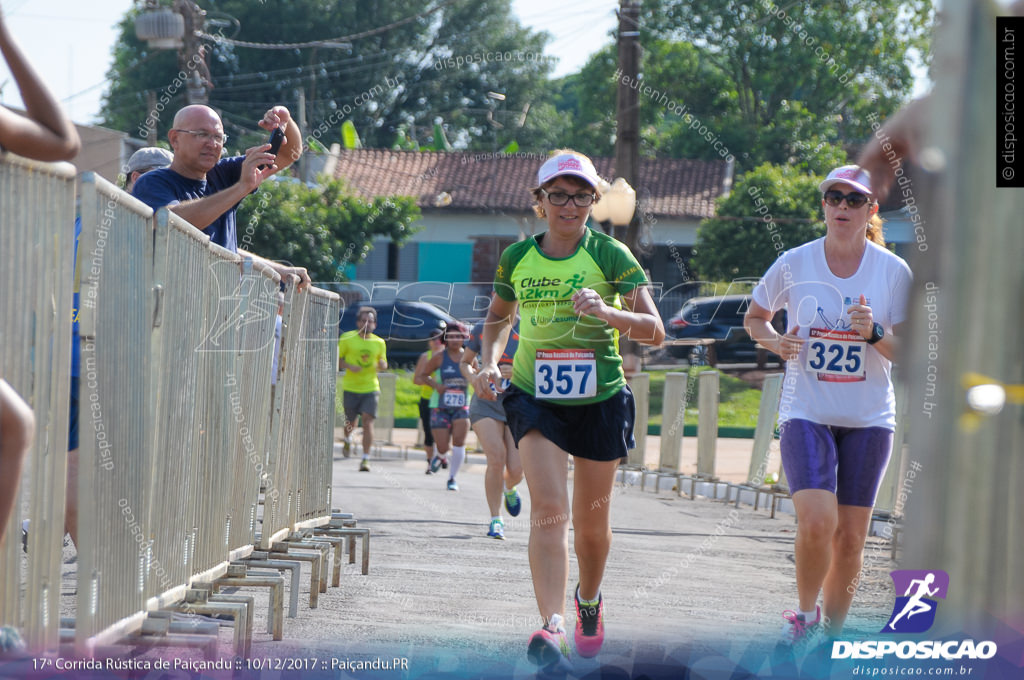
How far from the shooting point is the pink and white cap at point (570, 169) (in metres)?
5.30

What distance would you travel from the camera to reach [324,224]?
3859cm

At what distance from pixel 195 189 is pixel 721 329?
21.3 metres

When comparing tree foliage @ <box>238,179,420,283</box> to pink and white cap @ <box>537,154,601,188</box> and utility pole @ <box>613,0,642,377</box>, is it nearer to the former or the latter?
utility pole @ <box>613,0,642,377</box>

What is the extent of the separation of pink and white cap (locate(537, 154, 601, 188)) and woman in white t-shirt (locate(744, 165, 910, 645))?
0.90 meters

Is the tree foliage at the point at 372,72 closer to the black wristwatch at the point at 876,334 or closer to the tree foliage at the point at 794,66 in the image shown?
the tree foliage at the point at 794,66

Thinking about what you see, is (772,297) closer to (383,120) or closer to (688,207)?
(688,207)

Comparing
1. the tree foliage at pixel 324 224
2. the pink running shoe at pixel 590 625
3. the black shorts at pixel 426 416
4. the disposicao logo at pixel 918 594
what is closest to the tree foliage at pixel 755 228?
the tree foliage at pixel 324 224

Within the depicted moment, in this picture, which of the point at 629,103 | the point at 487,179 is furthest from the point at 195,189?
the point at 487,179

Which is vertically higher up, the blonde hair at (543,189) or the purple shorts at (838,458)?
the blonde hair at (543,189)

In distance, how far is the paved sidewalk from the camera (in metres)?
5.12

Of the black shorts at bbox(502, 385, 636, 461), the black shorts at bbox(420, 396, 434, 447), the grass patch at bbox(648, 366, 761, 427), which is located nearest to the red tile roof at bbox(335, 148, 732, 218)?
the grass patch at bbox(648, 366, 761, 427)

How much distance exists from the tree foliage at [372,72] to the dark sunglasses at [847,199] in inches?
2020

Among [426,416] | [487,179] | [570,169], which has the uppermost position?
[487,179]

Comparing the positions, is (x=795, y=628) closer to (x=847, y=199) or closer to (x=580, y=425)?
(x=580, y=425)
